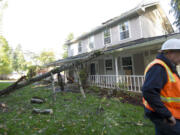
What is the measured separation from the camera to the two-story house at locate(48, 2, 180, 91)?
7.95 meters

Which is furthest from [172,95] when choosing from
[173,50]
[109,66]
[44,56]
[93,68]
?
[44,56]

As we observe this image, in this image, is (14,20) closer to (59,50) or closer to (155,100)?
(155,100)

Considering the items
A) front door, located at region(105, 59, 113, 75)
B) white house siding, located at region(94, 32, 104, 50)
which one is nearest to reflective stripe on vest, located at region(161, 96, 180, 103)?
front door, located at region(105, 59, 113, 75)

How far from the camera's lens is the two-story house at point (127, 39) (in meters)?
7.95

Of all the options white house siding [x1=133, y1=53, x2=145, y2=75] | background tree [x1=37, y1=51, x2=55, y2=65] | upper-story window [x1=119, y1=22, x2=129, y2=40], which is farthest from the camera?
background tree [x1=37, y1=51, x2=55, y2=65]

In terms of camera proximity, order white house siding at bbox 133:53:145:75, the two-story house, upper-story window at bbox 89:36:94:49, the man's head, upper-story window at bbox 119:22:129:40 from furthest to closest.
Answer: upper-story window at bbox 89:36:94:49 → upper-story window at bbox 119:22:129:40 → white house siding at bbox 133:53:145:75 → the two-story house → the man's head

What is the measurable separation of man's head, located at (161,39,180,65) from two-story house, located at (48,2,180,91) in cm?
495

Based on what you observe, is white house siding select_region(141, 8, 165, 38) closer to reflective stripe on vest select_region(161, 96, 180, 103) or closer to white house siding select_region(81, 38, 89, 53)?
white house siding select_region(81, 38, 89, 53)

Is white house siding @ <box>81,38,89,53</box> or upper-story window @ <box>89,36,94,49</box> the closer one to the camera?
upper-story window @ <box>89,36,94,49</box>

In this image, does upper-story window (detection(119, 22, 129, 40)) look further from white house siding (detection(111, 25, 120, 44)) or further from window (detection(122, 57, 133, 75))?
window (detection(122, 57, 133, 75))

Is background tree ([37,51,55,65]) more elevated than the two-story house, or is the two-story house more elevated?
background tree ([37,51,55,65])

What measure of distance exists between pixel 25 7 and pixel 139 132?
50.9ft

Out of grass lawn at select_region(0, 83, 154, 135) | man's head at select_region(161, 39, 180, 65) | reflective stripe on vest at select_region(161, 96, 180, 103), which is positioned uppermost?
man's head at select_region(161, 39, 180, 65)

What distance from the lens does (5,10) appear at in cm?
1399
